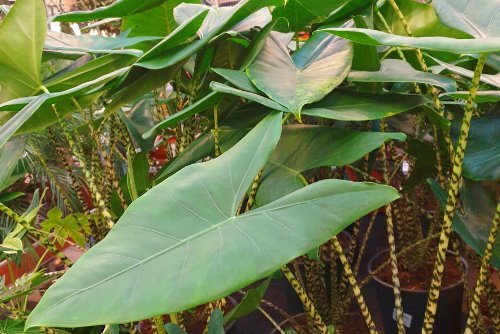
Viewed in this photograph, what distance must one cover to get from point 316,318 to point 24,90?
574 mm

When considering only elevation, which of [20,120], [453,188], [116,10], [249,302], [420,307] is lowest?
[420,307]

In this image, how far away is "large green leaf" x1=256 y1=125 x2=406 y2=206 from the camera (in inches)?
22.7

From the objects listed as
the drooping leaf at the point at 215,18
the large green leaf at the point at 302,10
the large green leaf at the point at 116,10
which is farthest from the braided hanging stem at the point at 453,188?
the large green leaf at the point at 116,10

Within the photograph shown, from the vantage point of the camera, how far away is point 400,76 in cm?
57

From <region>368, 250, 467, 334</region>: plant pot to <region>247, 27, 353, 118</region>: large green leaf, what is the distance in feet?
2.19

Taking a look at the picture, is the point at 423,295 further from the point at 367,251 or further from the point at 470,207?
the point at 367,251

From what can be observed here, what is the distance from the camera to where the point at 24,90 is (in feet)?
2.36

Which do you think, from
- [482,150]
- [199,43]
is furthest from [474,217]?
[199,43]

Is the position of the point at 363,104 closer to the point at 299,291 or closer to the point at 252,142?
the point at 252,142

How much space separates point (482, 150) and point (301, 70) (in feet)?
0.94

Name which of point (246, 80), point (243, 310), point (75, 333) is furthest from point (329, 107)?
point (75, 333)

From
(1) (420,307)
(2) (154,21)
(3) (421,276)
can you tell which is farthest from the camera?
(3) (421,276)

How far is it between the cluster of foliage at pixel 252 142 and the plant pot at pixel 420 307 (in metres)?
0.14

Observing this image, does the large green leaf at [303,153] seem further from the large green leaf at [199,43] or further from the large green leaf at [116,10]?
the large green leaf at [116,10]
